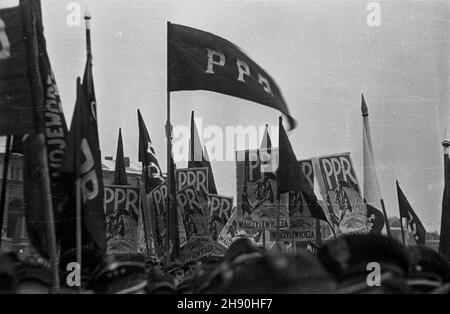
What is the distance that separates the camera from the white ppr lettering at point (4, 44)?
326cm

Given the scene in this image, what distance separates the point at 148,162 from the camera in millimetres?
3258

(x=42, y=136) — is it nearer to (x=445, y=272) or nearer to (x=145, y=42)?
(x=145, y=42)

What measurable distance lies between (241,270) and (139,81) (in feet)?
3.96

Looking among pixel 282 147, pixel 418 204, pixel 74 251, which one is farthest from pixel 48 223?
pixel 418 204

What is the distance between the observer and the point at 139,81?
10.9 ft

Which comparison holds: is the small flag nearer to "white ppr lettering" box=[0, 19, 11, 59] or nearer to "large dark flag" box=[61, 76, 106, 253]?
"large dark flag" box=[61, 76, 106, 253]

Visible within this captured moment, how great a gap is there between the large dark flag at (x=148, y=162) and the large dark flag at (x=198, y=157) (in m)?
0.19

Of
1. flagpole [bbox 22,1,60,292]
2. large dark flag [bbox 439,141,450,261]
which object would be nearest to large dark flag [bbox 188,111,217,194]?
flagpole [bbox 22,1,60,292]

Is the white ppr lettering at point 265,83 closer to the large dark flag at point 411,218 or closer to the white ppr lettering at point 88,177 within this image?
the large dark flag at point 411,218

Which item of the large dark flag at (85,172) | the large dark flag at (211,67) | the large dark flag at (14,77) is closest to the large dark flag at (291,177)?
the large dark flag at (211,67)

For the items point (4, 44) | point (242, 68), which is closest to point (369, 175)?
point (242, 68)

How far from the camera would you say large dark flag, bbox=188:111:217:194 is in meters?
3.28

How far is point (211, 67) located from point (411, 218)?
1.42 meters

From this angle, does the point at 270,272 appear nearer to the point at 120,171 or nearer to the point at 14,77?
the point at 120,171
